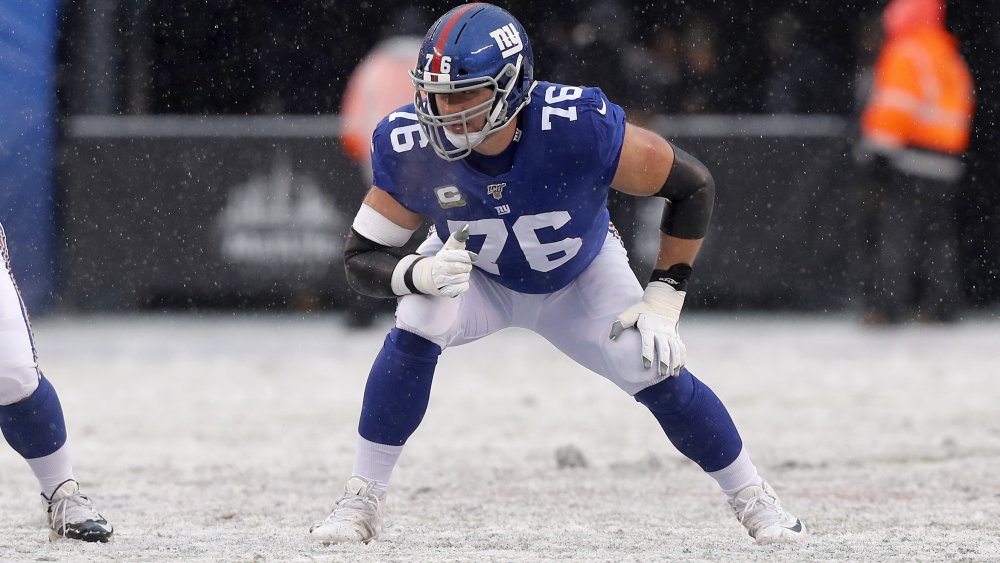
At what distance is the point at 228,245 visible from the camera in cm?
1020

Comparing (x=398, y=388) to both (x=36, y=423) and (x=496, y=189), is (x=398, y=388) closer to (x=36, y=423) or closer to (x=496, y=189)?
(x=496, y=189)

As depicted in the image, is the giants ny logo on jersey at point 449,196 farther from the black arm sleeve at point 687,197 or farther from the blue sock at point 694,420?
the blue sock at point 694,420

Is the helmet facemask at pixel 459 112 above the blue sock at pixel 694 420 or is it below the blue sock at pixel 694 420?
above

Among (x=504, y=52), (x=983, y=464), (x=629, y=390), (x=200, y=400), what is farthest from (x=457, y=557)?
(x=200, y=400)

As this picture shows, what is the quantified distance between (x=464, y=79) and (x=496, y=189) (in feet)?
1.05

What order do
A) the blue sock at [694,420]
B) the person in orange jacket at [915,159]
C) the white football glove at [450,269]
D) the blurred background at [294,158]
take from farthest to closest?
1. the blurred background at [294,158]
2. the person in orange jacket at [915,159]
3. the blue sock at [694,420]
4. the white football glove at [450,269]

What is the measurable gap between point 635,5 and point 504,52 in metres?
7.16


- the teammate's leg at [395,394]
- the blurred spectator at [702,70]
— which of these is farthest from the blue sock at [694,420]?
the blurred spectator at [702,70]

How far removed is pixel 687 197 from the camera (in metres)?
4.25

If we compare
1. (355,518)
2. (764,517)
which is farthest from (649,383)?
(355,518)

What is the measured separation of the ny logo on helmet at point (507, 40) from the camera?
13.5 feet

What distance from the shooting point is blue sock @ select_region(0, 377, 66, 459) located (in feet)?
13.7

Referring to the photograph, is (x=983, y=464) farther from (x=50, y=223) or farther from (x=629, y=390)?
(x=50, y=223)

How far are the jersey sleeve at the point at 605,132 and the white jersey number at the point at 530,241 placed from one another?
18 centimetres
